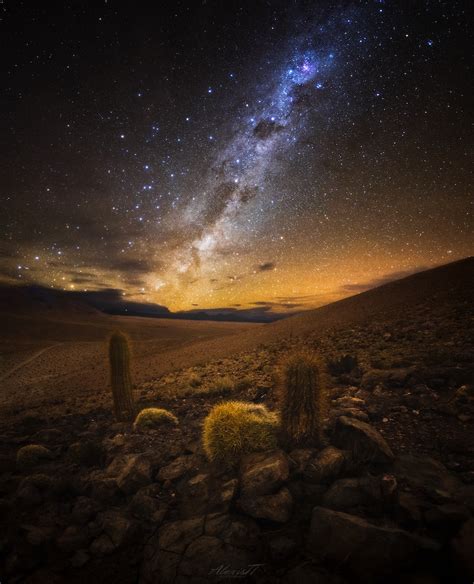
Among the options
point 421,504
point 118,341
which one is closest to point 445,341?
point 421,504

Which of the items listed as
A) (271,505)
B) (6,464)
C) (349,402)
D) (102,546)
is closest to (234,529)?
(271,505)

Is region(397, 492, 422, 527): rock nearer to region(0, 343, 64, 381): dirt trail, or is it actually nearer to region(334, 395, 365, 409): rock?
region(334, 395, 365, 409): rock

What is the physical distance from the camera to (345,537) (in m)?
2.53

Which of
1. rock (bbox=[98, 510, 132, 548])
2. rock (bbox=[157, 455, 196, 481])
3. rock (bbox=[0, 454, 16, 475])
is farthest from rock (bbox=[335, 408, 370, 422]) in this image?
rock (bbox=[0, 454, 16, 475])

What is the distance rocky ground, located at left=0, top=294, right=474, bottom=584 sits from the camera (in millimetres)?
2443

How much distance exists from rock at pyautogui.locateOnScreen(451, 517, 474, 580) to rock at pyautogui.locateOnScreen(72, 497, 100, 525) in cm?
401

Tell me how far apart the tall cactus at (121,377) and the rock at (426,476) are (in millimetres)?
6669

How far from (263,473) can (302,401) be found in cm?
139

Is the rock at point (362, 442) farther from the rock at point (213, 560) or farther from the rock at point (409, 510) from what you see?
the rock at point (213, 560)

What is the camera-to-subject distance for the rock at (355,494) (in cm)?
298

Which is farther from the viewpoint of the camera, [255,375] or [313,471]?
[255,375]

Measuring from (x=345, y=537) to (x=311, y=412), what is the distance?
1.93 m

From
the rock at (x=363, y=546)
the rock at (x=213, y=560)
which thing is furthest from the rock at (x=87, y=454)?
the rock at (x=363, y=546)

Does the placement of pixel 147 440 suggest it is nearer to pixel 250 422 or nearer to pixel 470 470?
pixel 250 422
